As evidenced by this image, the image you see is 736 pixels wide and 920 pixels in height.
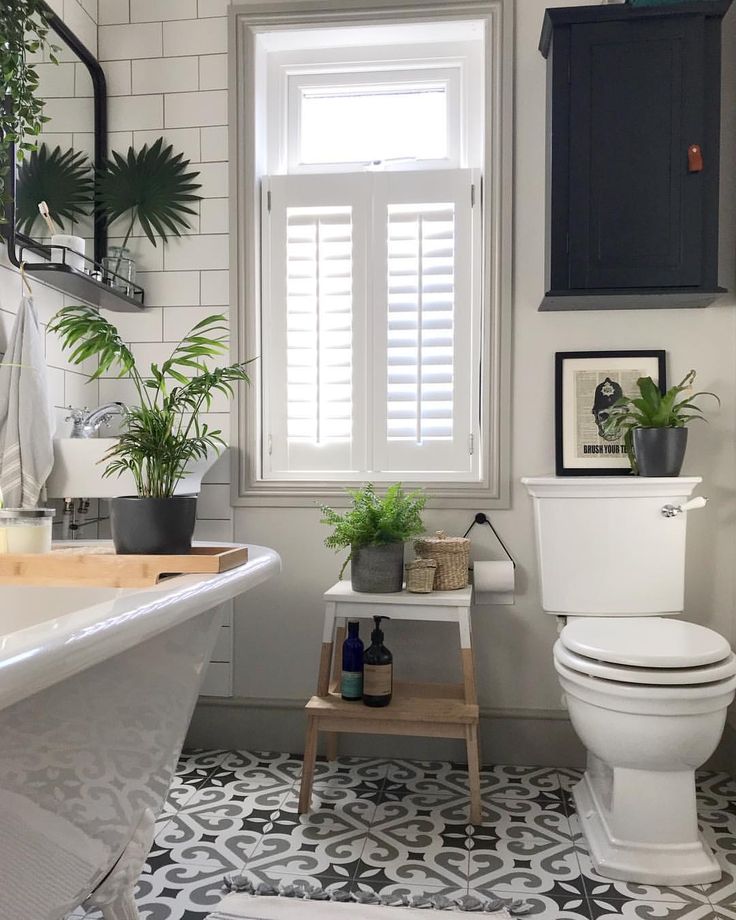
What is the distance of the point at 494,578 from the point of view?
8.46 ft

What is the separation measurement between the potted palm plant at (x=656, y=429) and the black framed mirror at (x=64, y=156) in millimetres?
1709

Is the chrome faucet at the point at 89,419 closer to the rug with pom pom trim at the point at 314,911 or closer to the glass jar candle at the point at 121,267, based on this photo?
the glass jar candle at the point at 121,267

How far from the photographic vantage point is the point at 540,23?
105 inches

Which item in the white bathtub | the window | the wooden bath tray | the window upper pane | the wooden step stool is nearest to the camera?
the white bathtub

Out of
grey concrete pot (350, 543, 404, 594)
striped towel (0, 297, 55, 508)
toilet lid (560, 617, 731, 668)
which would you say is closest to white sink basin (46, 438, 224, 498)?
striped towel (0, 297, 55, 508)

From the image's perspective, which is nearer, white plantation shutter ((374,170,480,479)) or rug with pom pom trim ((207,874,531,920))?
rug with pom pom trim ((207,874,531,920))

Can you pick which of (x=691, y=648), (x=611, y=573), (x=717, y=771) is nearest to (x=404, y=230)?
(x=611, y=573)

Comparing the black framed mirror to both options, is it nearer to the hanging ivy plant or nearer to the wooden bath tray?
the hanging ivy plant

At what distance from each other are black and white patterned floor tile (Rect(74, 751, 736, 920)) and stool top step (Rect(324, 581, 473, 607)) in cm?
58

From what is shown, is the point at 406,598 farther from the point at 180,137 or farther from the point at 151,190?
the point at 180,137

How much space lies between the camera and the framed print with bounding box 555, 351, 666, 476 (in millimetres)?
2637

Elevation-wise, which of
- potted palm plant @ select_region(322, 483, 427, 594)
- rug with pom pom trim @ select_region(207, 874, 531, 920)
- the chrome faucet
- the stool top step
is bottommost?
rug with pom pom trim @ select_region(207, 874, 531, 920)

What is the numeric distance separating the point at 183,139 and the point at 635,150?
1.50 m

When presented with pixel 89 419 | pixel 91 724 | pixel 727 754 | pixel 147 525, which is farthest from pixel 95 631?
pixel 727 754
